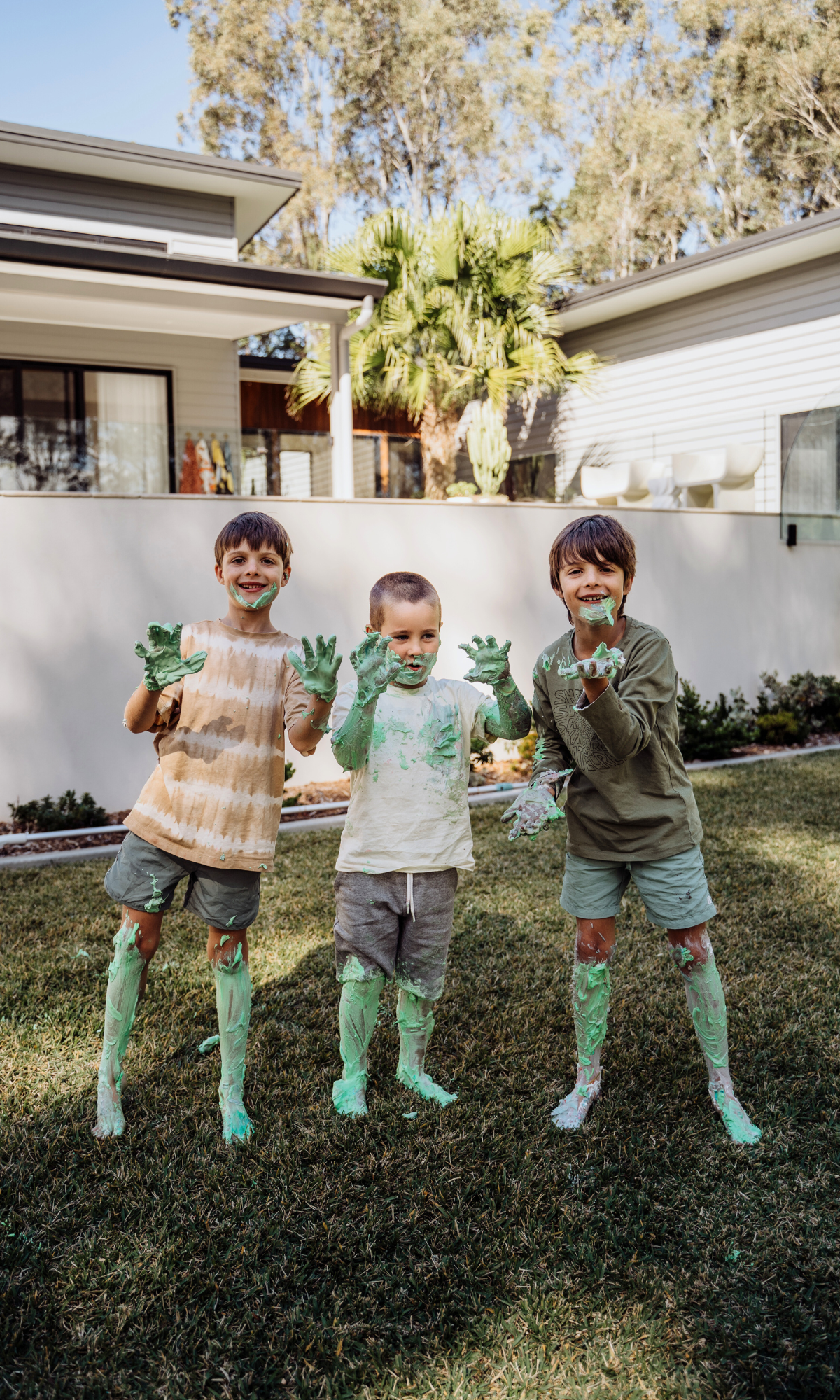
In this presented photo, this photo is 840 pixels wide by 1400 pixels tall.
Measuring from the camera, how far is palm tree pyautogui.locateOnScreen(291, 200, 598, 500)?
11.6 metres

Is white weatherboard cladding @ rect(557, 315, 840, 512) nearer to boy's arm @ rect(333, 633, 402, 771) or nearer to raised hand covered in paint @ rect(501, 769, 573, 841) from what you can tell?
raised hand covered in paint @ rect(501, 769, 573, 841)

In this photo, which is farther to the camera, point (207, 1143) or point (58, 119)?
point (58, 119)

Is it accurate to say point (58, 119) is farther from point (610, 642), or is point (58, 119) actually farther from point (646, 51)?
point (610, 642)

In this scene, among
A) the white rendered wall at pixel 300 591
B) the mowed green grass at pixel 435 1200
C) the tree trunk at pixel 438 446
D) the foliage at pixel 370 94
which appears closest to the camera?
the mowed green grass at pixel 435 1200

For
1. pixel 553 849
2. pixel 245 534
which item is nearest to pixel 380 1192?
pixel 245 534

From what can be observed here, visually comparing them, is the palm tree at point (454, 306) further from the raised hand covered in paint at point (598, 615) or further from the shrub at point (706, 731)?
the raised hand covered in paint at point (598, 615)

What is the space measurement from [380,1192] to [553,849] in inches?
124

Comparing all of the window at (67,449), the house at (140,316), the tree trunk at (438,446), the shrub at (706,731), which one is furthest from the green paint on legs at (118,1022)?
the tree trunk at (438,446)

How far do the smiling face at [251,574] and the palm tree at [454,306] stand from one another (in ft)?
31.5

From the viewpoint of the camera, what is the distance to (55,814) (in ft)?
19.3

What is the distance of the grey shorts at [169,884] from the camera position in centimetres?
255

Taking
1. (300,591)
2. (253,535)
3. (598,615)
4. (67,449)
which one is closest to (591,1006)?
(598,615)

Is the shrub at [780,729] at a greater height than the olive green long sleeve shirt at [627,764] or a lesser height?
lesser

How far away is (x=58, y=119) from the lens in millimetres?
28125
